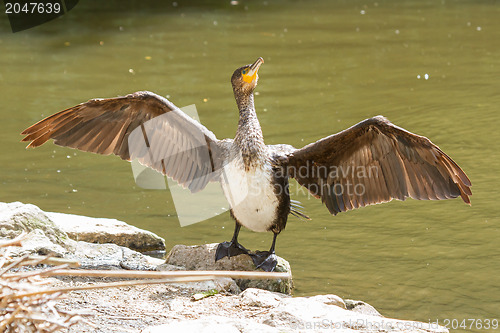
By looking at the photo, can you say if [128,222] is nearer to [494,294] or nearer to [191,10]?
[494,294]

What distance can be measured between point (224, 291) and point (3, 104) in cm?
667

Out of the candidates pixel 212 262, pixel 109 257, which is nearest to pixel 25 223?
pixel 109 257

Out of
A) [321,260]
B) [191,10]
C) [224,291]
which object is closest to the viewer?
[224,291]

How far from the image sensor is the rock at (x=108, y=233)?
6.43 m

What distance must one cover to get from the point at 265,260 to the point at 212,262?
407 millimetres

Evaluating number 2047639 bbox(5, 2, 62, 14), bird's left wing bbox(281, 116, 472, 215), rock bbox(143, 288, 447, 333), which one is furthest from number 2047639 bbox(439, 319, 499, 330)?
number 2047639 bbox(5, 2, 62, 14)

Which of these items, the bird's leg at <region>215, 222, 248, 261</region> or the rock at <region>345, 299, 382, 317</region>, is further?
the bird's leg at <region>215, 222, 248, 261</region>

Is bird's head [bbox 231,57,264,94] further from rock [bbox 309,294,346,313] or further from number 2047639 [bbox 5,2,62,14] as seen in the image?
number 2047639 [bbox 5,2,62,14]

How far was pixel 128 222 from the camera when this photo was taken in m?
7.17

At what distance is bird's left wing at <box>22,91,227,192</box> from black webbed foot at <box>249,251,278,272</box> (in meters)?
0.68

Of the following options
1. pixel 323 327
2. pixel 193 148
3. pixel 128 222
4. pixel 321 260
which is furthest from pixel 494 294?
pixel 128 222

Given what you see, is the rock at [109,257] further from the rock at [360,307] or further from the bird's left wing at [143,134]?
the rock at [360,307]

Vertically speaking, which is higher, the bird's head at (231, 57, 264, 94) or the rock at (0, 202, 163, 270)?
the bird's head at (231, 57, 264, 94)

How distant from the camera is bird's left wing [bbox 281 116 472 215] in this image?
16.8ft
